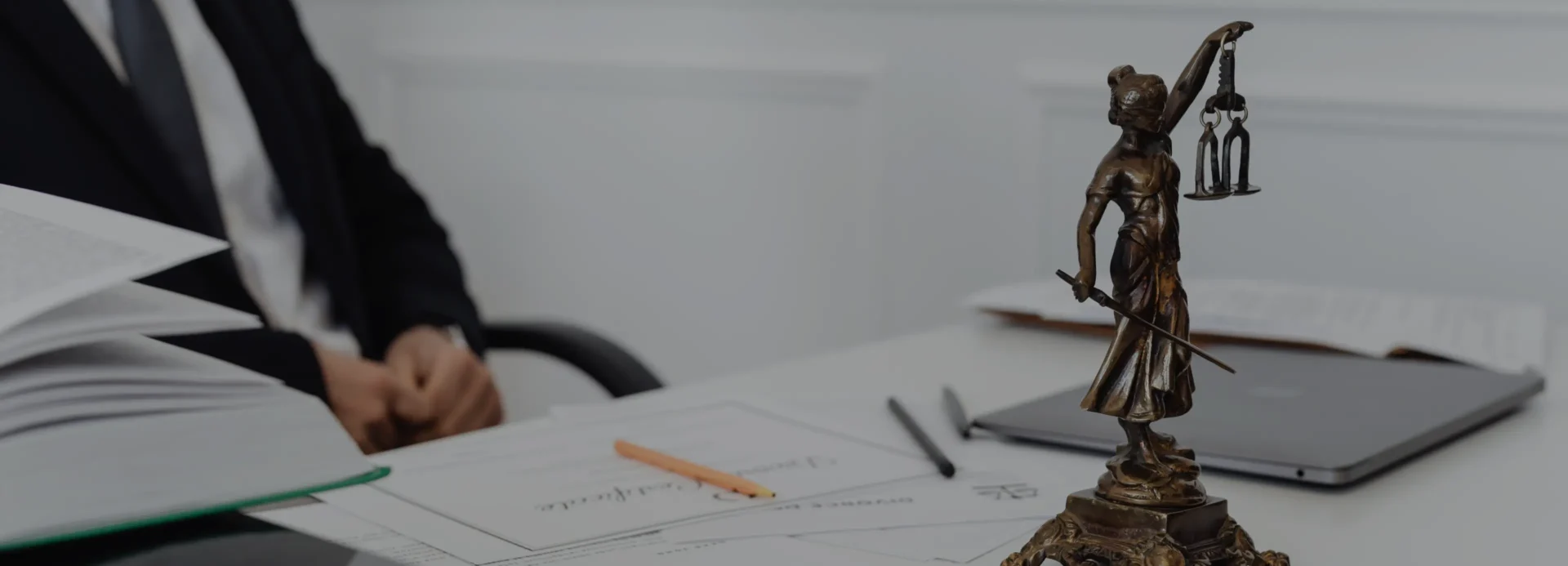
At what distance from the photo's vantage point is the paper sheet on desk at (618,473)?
777 mm

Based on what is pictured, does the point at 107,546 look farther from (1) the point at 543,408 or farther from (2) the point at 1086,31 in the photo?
(1) the point at 543,408

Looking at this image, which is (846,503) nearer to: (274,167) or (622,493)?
(622,493)

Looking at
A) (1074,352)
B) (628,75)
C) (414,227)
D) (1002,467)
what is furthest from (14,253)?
(628,75)

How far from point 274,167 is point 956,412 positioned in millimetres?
830

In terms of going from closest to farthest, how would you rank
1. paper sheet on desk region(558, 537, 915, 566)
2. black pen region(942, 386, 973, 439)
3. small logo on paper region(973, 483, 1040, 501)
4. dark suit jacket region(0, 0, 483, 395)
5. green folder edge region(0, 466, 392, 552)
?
green folder edge region(0, 466, 392, 552), paper sheet on desk region(558, 537, 915, 566), small logo on paper region(973, 483, 1040, 501), black pen region(942, 386, 973, 439), dark suit jacket region(0, 0, 483, 395)

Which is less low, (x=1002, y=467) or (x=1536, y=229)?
(x=1536, y=229)

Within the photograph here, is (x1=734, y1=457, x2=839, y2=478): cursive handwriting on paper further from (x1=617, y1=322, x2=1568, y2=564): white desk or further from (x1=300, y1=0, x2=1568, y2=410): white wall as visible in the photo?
(x1=300, y1=0, x2=1568, y2=410): white wall

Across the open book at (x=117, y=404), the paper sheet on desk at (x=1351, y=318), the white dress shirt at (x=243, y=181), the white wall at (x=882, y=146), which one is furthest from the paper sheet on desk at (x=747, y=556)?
the white wall at (x=882, y=146)

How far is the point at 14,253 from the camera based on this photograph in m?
0.61

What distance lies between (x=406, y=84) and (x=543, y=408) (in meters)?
0.58

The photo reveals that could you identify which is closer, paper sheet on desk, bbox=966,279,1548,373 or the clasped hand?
paper sheet on desk, bbox=966,279,1548,373

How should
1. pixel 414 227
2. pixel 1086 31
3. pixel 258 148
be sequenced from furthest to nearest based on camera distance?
pixel 1086 31 → pixel 414 227 → pixel 258 148

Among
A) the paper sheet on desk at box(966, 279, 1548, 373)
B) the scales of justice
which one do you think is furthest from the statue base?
the paper sheet on desk at box(966, 279, 1548, 373)

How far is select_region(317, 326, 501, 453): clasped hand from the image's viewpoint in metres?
1.34
